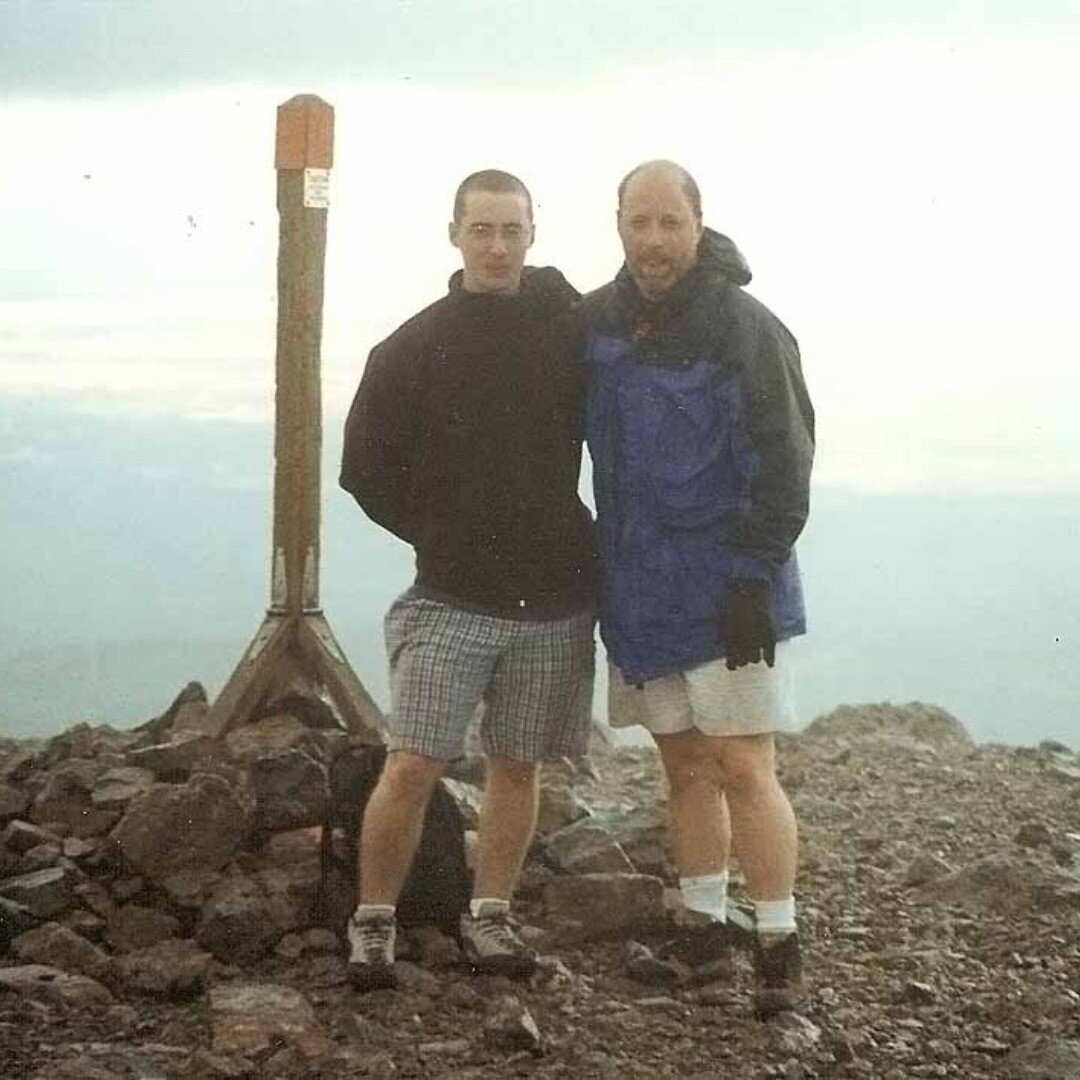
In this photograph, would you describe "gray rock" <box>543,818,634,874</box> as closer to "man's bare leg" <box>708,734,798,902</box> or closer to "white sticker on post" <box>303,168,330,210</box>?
"man's bare leg" <box>708,734,798,902</box>

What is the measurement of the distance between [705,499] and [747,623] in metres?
0.37

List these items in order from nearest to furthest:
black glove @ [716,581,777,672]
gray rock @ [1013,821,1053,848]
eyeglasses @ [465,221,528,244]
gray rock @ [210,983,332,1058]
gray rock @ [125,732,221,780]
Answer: gray rock @ [210,983,332,1058], black glove @ [716,581,777,672], eyeglasses @ [465,221,528,244], gray rock @ [125,732,221,780], gray rock @ [1013,821,1053,848]

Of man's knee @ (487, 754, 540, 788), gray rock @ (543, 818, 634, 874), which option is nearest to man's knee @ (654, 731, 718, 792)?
man's knee @ (487, 754, 540, 788)

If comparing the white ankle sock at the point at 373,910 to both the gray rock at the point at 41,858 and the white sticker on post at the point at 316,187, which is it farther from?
the white sticker on post at the point at 316,187

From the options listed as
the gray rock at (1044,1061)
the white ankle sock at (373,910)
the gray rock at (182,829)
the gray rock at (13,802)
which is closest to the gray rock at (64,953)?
the gray rock at (182,829)

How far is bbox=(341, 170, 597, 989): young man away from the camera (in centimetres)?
582

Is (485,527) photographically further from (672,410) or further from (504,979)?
(504,979)

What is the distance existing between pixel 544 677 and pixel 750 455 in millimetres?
917

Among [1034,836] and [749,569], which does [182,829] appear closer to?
[749,569]

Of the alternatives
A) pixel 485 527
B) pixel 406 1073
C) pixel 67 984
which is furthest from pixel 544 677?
pixel 67 984

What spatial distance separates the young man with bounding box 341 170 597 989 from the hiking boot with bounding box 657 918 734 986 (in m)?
0.52

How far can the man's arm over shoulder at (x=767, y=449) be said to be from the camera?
5602 millimetres

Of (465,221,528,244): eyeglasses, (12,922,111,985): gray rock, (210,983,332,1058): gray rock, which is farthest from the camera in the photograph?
(12,922,111,985): gray rock

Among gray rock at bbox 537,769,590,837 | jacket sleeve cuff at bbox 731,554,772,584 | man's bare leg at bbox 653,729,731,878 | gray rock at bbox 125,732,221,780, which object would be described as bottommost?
gray rock at bbox 537,769,590,837
